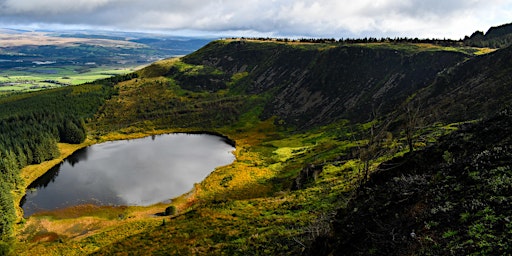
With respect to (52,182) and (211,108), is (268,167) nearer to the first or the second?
(52,182)

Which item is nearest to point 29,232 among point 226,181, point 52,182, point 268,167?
point 52,182

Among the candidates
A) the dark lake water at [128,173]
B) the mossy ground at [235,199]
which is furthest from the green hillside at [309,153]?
the dark lake water at [128,173]

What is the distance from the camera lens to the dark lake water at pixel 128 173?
83062 mm

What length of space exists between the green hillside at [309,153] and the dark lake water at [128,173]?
442 centimetres

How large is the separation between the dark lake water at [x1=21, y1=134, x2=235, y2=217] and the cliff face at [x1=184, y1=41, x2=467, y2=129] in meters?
41.3

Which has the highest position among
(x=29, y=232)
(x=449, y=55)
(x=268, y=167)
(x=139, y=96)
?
(x=449, y=55)

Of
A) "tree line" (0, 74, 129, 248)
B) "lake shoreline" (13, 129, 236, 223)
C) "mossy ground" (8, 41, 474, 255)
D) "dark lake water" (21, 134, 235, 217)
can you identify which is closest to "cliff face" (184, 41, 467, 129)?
"mossy ground" (8, 41, 474, 255)

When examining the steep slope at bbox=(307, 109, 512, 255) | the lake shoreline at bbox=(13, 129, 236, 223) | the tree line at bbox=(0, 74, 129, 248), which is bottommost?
the lake shoreline at bbox=(13, 129, 236, 223)

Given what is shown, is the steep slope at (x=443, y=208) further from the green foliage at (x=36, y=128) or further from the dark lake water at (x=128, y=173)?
the green foliage at (x=36, y=128)

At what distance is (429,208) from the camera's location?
1919cm

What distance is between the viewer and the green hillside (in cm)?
2062

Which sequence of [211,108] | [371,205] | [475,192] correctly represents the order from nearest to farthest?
[475,192] < [371,205] < [211,108]

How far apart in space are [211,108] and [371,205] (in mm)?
150771

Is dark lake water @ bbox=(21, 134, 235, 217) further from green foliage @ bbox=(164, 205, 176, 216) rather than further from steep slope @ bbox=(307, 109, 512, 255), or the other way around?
steep slope @ bbox=(307, 109, 512, 255)
